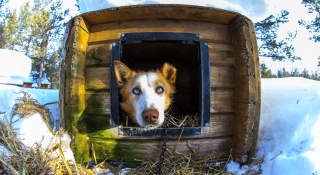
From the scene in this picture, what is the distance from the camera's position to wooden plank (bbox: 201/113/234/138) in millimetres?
2658

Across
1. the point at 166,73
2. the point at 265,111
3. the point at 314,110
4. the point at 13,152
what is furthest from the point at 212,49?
the point at 13,152

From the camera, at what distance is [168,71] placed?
3.08 metres

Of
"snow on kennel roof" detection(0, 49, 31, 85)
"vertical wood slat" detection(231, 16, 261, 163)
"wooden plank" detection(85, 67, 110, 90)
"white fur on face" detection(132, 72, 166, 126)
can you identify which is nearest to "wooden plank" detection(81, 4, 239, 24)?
"vertical wood slat" detection(231, 16, 261, 163)

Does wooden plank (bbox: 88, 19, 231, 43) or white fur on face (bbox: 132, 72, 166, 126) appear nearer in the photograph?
white fur on face (bbox: 132, 72, 166, 126)

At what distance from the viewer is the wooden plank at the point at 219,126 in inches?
105

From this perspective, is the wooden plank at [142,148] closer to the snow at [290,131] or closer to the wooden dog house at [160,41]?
the wooden dog house at [160,41]

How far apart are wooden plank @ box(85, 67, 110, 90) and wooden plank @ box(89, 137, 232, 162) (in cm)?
55

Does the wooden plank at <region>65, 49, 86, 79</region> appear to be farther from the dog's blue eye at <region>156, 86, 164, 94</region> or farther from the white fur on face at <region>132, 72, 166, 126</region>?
the dog's blue eye at <region>156, 86, 164, 94</region>

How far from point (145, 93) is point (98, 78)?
0.51 m

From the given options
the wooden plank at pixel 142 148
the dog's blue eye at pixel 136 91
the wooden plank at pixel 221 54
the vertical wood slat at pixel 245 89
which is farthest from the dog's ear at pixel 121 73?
the vertical wood slat at pixel 245 89

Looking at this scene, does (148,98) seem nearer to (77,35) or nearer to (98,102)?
(98,102)

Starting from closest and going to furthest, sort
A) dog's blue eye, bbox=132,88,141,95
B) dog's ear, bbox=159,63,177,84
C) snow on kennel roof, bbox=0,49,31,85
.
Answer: dog's blue eye, bbox=132,88,141,95 → dog's ear, bbox=159,63,177,84 → snow on kennel roof, bbox=0,49,31,85

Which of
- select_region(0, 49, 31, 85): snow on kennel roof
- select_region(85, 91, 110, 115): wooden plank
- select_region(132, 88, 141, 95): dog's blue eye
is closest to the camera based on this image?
select_region(85, 91, 110, 115): wooden plank

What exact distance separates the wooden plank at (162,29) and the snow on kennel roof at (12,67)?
64.7 feet
